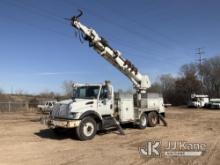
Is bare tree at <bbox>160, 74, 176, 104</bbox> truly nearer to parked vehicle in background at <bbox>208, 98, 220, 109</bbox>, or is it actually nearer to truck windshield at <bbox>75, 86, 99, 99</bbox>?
parked vehicle in background at <bbox>208, 98, 220, 109</bbox>

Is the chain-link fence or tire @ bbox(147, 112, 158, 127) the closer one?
tire @ bbox(147, 112, 158, 127)

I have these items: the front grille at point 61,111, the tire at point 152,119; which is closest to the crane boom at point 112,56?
the tire at point 152,119

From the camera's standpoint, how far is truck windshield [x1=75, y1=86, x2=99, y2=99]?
1527 centimetres

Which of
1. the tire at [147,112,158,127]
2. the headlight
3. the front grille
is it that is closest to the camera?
the headlight

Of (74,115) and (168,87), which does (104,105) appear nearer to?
(74,115)

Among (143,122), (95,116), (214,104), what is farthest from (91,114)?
(214,104)

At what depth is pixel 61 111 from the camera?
46.5ft

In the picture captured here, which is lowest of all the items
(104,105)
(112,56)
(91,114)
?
(91,114)

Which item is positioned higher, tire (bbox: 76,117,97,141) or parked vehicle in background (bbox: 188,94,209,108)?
parked vehicle in background (bbox: 188,94,209,108)

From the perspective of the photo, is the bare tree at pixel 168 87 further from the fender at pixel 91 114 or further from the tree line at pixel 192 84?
the fender at pixel 91 114

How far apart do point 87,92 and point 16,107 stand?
25221 mm

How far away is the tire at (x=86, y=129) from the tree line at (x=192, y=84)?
148ft

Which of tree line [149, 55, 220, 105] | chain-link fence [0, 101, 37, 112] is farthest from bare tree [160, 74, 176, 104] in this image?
chain-link fence [0, 101, 37, 112]

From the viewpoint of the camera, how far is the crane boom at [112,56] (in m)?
17.3
